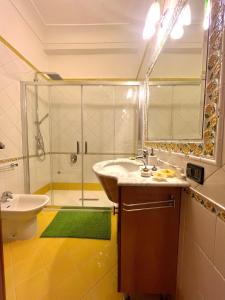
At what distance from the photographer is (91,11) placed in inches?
83.6

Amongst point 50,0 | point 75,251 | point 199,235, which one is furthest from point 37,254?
point 50,0

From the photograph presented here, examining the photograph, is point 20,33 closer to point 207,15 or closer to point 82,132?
point 82,132

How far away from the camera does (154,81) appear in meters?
1.72

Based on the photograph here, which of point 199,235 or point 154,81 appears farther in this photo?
point 154,81

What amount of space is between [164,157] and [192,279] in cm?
77

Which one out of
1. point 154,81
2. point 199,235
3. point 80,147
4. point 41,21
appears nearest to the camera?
point 199,235

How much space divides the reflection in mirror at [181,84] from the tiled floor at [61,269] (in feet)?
3.95

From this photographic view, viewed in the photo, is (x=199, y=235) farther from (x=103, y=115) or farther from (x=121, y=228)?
(x=103, y=115)

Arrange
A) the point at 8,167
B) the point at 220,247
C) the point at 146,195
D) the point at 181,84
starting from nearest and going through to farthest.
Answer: the point at 220,247 < the point at 146,195 < the point at 181,84 < the point at 8,167

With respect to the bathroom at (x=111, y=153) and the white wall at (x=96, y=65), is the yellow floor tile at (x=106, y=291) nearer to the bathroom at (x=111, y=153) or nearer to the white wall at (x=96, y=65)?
the bathroom at (x=111, y=153)

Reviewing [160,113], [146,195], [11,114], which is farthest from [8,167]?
[160,113]

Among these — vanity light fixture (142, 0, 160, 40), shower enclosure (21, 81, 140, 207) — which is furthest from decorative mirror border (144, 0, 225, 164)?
shower enclosure (21, 81, 140, 207)

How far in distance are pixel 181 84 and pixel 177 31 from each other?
376 millimetres

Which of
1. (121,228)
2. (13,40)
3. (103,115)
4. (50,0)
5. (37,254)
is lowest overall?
(37,254)
